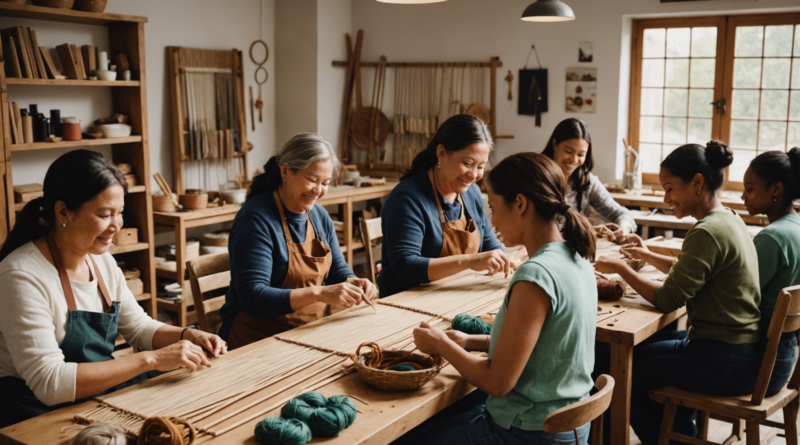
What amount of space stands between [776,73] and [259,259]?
4.66 metres

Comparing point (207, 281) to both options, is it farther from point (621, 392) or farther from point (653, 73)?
point (653, 73)

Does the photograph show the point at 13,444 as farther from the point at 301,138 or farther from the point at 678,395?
the point at 678,395

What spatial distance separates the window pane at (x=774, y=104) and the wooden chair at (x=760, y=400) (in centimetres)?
337

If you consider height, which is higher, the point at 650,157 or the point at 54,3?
the point at 54,3

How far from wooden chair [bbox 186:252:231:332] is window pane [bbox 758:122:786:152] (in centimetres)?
448

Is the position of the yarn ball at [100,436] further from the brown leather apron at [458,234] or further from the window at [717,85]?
the window at [717,85]

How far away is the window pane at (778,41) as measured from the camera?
17.6 ft

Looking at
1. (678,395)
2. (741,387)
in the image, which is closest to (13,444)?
(678,395)

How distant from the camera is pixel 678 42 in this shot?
5.74 m

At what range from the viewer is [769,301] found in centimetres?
268

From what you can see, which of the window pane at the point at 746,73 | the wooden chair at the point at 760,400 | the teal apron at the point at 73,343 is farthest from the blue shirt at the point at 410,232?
the window pane at the point at 746,73

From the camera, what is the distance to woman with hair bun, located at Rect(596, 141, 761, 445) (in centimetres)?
250

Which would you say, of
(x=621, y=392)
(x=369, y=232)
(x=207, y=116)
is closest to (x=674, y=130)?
(x=369, y=232)

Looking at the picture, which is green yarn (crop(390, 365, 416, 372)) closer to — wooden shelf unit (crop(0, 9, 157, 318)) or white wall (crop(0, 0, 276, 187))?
wooden shelf unit (crop(0, 9, 157, 318))
